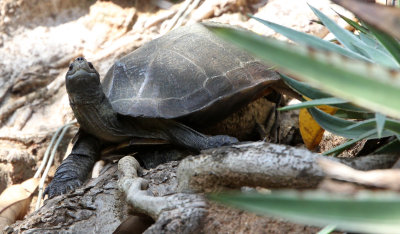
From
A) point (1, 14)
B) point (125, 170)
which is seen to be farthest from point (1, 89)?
point (125, 170)

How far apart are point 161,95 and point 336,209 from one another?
2.15 m

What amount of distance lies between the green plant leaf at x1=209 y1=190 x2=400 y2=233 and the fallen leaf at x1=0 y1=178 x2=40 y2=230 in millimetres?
2324

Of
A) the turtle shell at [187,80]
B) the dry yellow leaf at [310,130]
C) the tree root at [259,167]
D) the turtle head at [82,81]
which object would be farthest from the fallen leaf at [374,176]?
the turtle head at [82,81]

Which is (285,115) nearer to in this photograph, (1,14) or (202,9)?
(202,9)

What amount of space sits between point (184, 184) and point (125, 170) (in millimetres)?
475

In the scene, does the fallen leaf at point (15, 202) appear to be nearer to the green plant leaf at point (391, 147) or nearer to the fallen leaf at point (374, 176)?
the green plant leaf at point (391, 147)

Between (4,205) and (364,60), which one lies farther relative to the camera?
(4,205)

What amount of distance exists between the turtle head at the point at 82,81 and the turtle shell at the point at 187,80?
0.19 metres

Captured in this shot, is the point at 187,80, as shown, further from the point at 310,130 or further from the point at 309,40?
the point at 309,40

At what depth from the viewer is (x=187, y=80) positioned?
283 cm

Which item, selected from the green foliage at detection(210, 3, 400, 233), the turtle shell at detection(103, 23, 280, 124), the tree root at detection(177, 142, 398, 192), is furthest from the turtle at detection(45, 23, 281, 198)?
the green foliage at detection(210, 3, 400, 233)

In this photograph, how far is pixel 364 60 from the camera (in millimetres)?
1696

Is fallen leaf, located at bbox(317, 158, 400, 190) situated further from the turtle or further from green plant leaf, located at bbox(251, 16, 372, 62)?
the turtle

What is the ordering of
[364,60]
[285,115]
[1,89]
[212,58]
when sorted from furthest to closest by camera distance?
[1,89]
[285,115]
[212,58]
[364,60]
